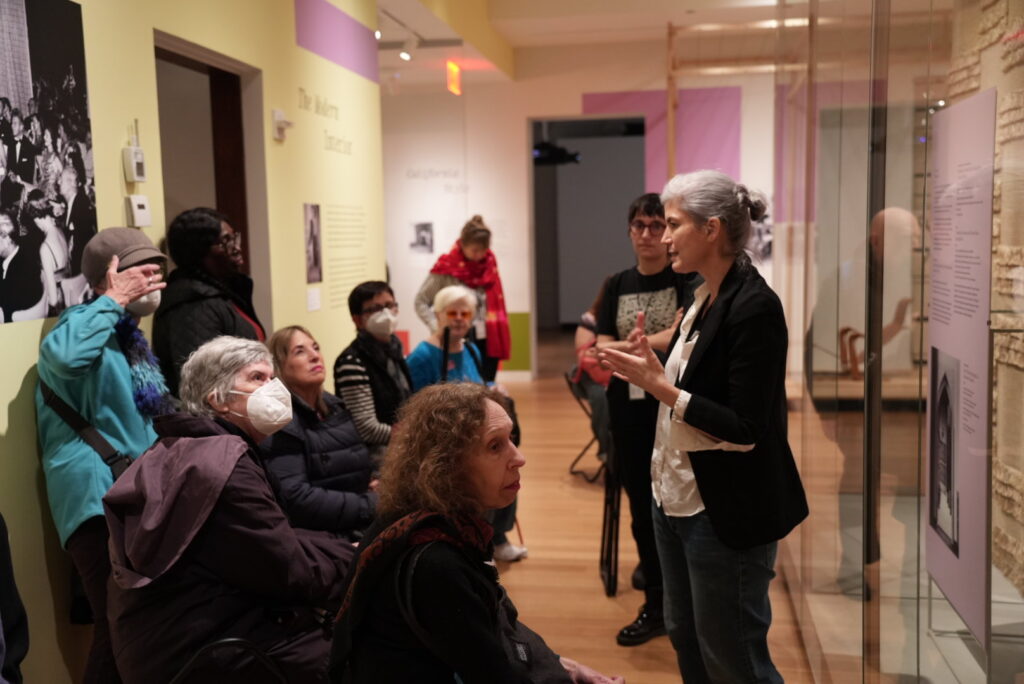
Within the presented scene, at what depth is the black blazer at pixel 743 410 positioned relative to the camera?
2201mm

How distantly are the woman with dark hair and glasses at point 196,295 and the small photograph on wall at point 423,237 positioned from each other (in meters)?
6.69

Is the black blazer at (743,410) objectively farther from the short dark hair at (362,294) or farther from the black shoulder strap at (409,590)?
the short dark hair at (362,294)

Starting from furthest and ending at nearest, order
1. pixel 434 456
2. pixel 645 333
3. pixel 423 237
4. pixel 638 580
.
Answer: pixel 423 237 < pixel 638 580 < pixel 645 333 < pixel 434 456

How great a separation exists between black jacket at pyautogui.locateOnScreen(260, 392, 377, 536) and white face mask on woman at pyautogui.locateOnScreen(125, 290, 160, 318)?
1.81 feet

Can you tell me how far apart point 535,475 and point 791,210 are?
8.34 feet

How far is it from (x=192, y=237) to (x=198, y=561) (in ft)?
4.74

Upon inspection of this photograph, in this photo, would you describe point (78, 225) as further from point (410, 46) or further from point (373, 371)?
point (410, 46)

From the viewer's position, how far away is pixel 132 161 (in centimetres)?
306

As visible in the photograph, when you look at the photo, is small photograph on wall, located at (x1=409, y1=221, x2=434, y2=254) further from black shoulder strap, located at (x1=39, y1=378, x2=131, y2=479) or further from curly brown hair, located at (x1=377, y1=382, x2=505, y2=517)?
curly brown hair, located at (x1=377, y1=382, x2=505, y2=517)

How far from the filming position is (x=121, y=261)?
109 inches

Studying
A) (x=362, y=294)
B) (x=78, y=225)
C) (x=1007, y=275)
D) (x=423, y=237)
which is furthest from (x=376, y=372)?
(x=423, y=237)

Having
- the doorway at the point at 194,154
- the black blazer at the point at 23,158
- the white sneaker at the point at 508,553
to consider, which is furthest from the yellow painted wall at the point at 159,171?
the white sneaker at the point at 508,553

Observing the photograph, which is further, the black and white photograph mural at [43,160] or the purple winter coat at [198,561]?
the black and white photograph mural at [43,160]

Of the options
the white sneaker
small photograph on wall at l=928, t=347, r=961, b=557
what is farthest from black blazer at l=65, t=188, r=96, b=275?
the white sneaker
